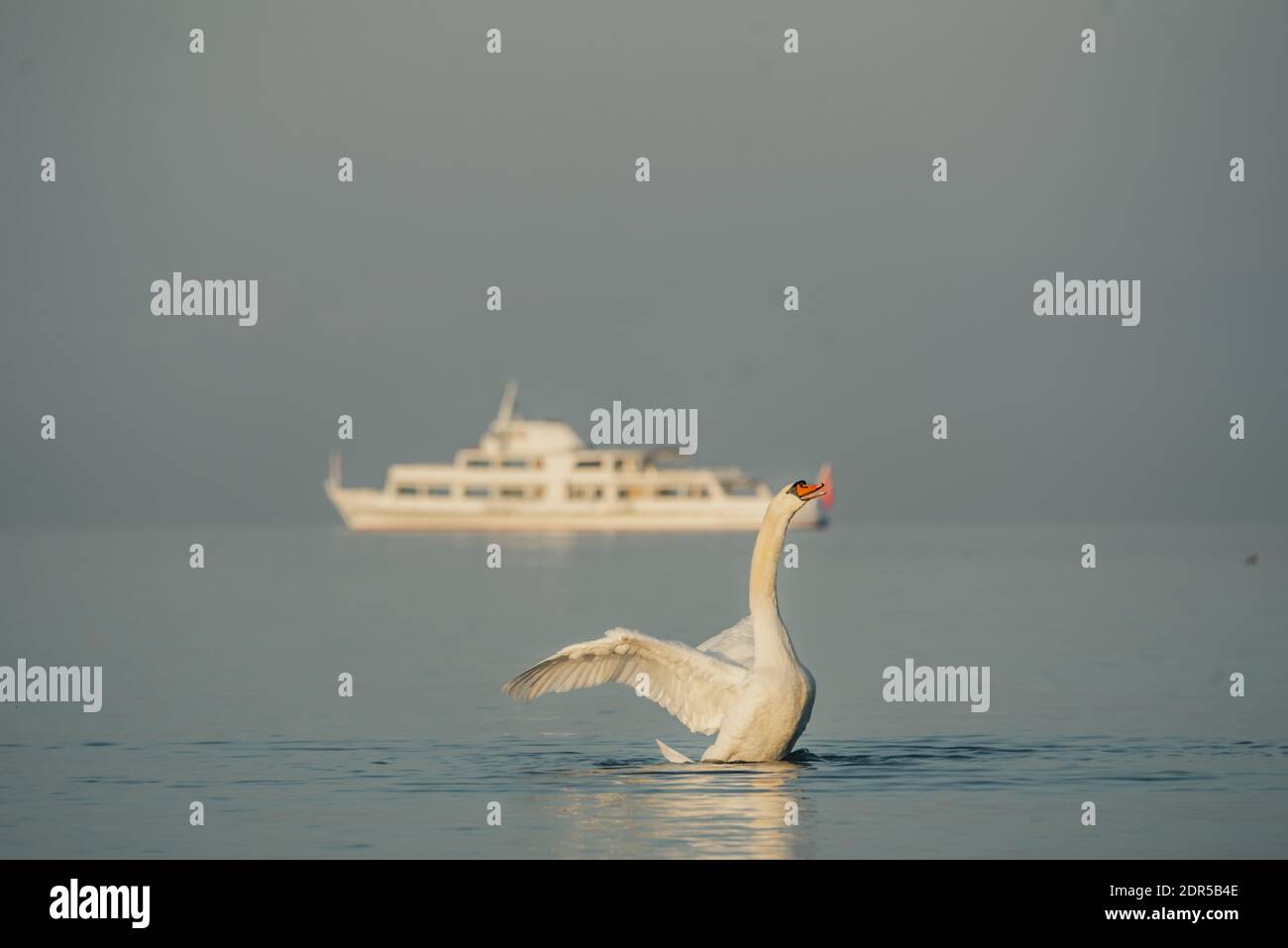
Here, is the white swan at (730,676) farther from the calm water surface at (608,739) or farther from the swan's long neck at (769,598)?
the calm water surface at (608,739)

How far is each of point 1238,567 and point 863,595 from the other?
66.6 feet

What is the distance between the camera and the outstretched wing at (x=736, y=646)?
17688 millimetres

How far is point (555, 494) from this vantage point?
418 ft

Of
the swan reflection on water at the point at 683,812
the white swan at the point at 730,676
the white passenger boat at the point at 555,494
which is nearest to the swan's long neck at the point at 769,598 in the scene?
the white swan at the point at 730,676

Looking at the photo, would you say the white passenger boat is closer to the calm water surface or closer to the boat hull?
the boat hull

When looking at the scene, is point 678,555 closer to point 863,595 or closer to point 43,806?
point 863,595

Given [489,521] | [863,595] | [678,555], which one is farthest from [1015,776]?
[489,521]

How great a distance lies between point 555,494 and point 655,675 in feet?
363

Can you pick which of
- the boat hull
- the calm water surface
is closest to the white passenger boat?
the boat hull

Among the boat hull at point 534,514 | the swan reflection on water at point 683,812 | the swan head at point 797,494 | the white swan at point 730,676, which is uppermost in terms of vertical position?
the boat hull at point 534,514

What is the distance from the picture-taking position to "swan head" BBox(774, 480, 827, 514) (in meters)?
17.0

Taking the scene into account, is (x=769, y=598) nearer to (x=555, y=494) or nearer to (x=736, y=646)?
(x=736, y=646)

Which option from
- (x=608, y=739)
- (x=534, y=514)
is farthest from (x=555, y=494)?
(x=608, y=739)

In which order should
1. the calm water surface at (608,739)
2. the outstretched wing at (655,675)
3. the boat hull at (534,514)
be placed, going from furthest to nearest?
the boat hull at (534,514)
the outstretched wing at (655,675)
the calm water surface at (608,739)
